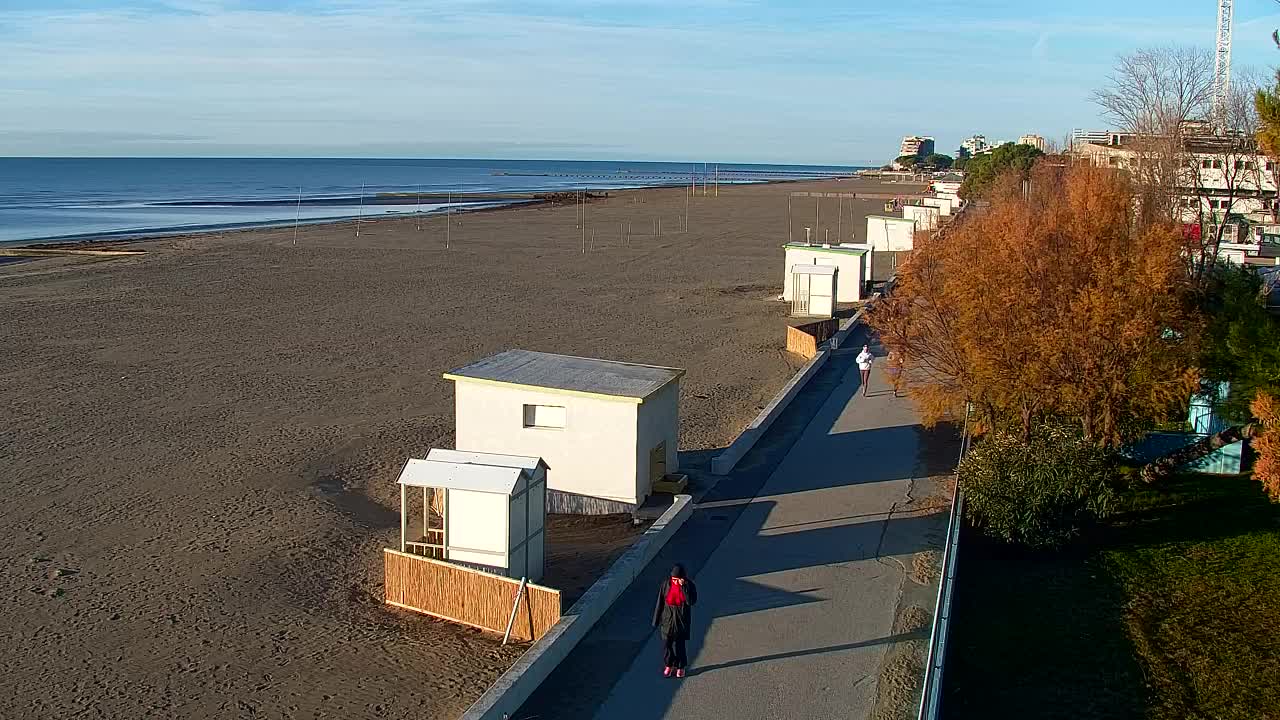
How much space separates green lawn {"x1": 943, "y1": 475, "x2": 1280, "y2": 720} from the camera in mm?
12094

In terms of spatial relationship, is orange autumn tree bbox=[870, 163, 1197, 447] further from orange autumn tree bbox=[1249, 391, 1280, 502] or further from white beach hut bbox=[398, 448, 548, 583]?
white beach hut bbox=[398, 448, 548, 583]

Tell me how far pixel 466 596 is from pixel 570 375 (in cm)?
503

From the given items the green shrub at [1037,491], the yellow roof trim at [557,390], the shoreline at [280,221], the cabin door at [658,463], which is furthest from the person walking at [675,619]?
the shoreline at [280,221]

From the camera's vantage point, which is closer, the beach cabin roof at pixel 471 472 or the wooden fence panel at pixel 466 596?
the wooden fence panel at pixel 466 596

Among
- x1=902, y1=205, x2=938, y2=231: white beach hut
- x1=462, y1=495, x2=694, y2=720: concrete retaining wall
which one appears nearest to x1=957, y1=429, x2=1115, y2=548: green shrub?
x1=462, y1=495, x2=694, y2=720: concrete retaining wall

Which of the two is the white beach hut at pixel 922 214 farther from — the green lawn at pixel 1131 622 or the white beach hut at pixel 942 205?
the green lawn at pixel 1131 622

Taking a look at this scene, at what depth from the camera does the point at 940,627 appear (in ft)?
37.9

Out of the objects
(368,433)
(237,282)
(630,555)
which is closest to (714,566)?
(630,555)

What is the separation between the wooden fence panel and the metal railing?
375 cm

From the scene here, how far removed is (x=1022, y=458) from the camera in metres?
15.8

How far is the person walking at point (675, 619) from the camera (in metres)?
10.7

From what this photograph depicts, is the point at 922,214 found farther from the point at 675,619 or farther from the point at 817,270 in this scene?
the point at 675,619

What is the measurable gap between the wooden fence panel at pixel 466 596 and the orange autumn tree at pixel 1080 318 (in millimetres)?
8016

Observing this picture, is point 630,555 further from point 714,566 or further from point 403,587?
point 403,587
